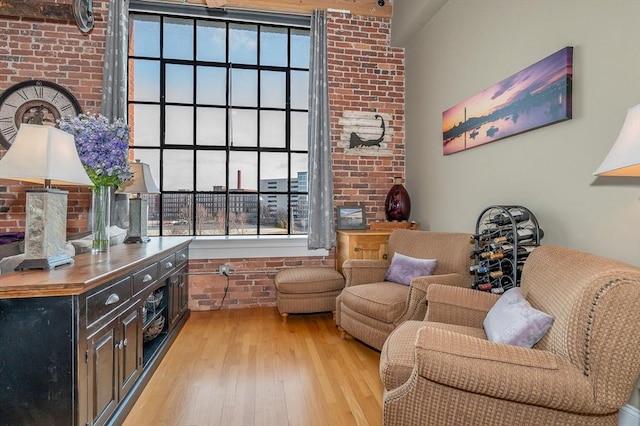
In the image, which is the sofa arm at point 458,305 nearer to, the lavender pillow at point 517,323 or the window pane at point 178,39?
the lavender pillow at point 517,323

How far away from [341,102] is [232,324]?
106 inches

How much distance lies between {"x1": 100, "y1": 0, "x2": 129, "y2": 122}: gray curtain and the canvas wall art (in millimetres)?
3202

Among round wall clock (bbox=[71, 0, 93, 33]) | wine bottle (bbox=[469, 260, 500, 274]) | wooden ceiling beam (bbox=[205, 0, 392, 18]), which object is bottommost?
wine bottle (bbox=[469, 260, 500, 274])

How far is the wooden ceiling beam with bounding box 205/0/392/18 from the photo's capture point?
3751 mm

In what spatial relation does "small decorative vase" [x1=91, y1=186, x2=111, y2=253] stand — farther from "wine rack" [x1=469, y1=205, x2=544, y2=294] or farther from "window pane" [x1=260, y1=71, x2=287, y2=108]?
"wine rack" [x1=469, y1=205, x2=544, y2=294]

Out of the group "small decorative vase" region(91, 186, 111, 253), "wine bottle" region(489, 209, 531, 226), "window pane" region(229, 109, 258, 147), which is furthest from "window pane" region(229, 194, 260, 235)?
"wine bottle" region(489, 209, 531, 226)

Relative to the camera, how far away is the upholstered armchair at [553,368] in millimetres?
1154

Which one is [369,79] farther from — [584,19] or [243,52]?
[584,19]

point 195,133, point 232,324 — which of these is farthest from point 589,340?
point 195,133

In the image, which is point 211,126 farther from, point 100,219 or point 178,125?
point 100,219

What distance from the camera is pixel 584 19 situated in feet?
6.14

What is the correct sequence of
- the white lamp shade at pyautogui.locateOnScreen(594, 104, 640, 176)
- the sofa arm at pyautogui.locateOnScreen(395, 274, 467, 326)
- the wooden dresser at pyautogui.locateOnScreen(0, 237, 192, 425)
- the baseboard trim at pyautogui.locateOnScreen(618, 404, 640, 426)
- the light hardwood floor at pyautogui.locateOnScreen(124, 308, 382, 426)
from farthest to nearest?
the sofa arm at pyautogui.locateOnScreen(395, 274, 467, 326) → the light hardwood floor at pyautogui.locateOnScreen(124, 308, 382, 426) → the baseboard trim at pyautogui.locateOnScreen(618, 404, 640, 426) → the wooden dresser at pyautogui.locateOnScreen(0, 237, 192, 425) → the white lamp shade at pyautogui.locateOnScreen(594, 104, 640, 176)

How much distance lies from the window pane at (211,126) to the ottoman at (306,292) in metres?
1.77

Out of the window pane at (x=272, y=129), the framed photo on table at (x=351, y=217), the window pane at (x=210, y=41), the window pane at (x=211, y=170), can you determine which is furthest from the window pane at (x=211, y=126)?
the framed photo on table at (x=351, y=217)
